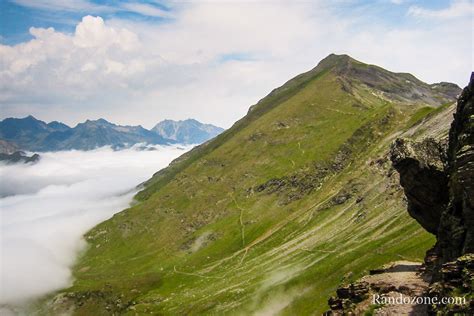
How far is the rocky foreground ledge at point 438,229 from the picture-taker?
3925 cm

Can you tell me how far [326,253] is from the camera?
474 ft

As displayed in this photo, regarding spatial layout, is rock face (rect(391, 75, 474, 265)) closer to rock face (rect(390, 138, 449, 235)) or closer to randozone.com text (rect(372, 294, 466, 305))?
rock face (rect(390, 138, 449, 235))

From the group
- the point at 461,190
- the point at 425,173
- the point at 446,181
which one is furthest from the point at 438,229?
the point at 461,190

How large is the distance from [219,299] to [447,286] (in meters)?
123

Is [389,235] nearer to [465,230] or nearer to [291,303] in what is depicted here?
[291,303]

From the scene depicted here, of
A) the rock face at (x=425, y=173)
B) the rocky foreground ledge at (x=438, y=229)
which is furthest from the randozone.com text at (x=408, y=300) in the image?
the rock face at (x=425, y=173)

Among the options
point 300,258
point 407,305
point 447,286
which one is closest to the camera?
point 447,286

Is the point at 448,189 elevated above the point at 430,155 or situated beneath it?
situated beneath

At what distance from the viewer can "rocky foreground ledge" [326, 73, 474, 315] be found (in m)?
39.2

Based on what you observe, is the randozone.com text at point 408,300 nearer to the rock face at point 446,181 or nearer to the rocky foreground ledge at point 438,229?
the rocky foreground ledge at point 438,229

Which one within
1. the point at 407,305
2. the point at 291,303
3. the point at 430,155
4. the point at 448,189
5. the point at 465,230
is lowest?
the point at 291,303

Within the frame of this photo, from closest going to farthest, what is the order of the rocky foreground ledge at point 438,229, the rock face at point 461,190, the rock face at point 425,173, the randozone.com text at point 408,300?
the randozone.com text at point 408,300, the rocky foreground ledge at point 438,229, the rock face at point 461,190, the rock face at point 425,173

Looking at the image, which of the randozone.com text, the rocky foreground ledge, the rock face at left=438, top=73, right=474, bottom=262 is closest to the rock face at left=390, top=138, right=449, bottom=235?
the rocky foreground ledge

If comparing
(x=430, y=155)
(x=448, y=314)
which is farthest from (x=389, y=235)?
(x=448, y=314)
